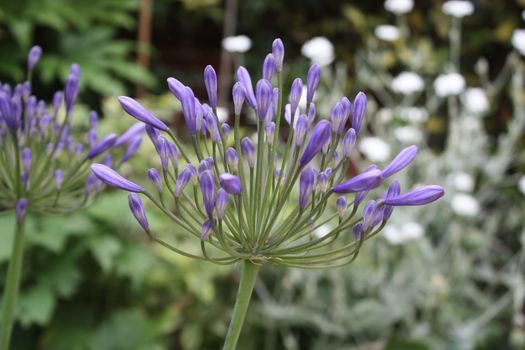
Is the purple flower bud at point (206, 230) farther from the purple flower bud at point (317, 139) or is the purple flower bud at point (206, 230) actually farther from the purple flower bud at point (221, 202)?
the purple flower bud at point (317, 139)

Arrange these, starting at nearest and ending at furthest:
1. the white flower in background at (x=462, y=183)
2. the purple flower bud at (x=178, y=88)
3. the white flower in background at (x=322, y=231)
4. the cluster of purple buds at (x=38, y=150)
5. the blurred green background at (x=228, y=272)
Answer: the purple flower bud at (x=178, y=88) < the cluster of purple buds at (x=38, y=150) < the white flower in background at (x=322, y=231) < the blurred green background at (x=228, y=272) < the white flower in background at (x=462, y=183)

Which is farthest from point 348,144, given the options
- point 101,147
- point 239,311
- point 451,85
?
point 451,85

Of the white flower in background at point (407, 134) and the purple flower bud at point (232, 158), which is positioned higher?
the purple flower bud at point (232, 158)

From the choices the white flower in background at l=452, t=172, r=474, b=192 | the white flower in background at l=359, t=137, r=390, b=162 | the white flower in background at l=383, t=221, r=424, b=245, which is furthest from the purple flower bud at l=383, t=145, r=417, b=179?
the white flower in background at l=452, t=172, r=474, b=192

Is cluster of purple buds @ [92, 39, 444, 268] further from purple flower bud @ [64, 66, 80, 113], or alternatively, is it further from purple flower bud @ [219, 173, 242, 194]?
purple flower bud @ [64, 66, 80, 113]

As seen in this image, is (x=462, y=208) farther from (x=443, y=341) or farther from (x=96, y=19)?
(x=96, y=19)

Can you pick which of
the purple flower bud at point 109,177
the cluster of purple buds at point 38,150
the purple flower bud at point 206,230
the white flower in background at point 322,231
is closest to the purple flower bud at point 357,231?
the purple flower bud at point 206,230
